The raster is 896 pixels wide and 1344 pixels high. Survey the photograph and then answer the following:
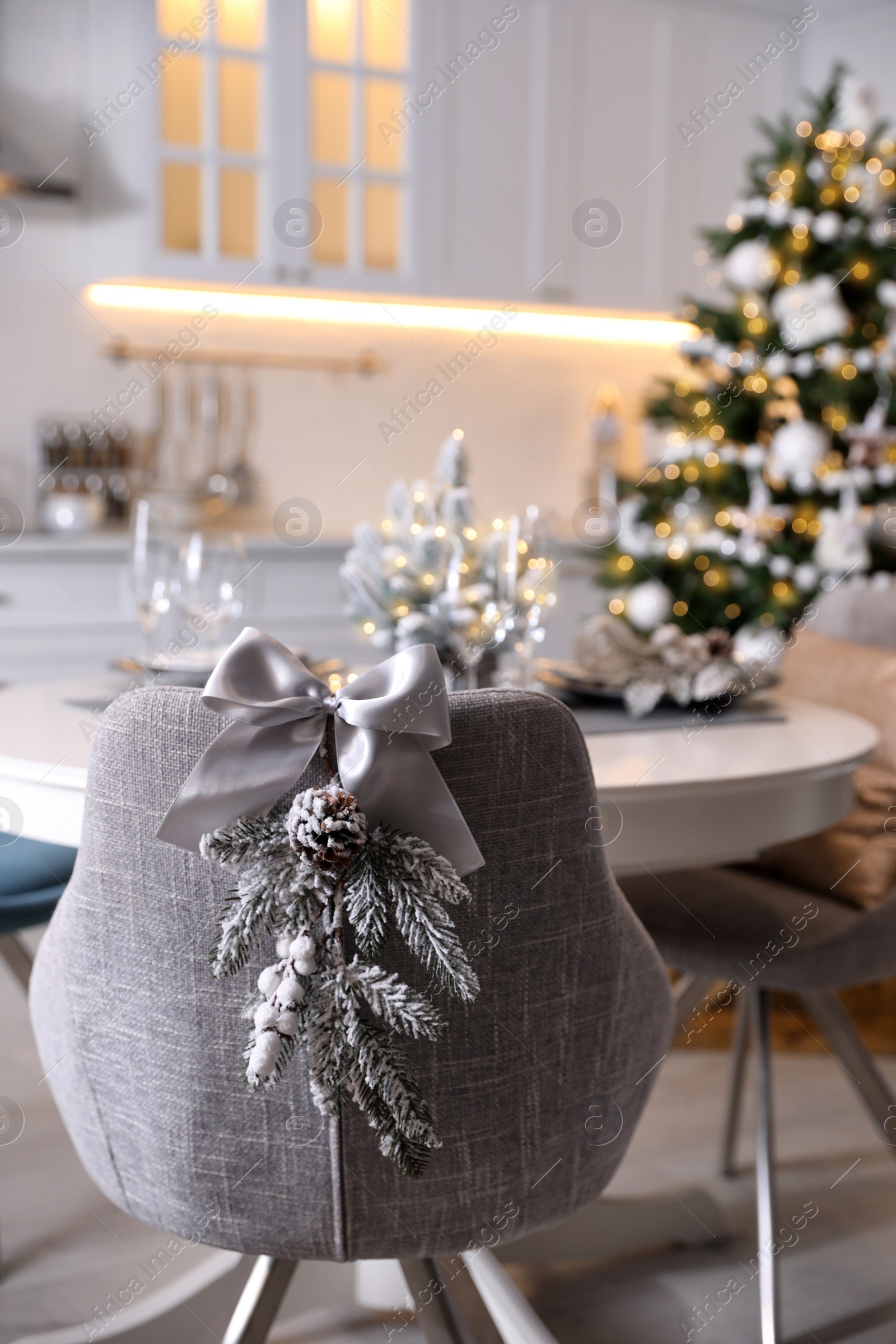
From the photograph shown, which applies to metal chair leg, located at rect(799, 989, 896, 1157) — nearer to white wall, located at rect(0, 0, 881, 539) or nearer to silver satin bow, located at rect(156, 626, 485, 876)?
silver satin bow, located at rect(156, 626, 485, 876)

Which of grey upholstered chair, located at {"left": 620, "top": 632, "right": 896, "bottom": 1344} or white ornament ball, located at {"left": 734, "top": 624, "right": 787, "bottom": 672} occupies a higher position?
white ornament ball, located at {"left": 734, "top": 624, "right": 787, "bottom": 672}

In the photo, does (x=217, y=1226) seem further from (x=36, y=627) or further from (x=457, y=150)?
(x=457, y=150)

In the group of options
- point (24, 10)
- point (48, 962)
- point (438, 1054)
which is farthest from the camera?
point (24, 10)

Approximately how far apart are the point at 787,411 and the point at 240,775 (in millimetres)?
3038

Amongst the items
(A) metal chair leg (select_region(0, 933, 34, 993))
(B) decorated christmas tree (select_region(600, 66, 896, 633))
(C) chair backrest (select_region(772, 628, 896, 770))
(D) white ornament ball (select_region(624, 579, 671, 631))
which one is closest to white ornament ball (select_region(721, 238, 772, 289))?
(B) decorated christmas tree (select_region(600, 66, 896, 633))

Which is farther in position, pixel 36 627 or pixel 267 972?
pixel 36 627

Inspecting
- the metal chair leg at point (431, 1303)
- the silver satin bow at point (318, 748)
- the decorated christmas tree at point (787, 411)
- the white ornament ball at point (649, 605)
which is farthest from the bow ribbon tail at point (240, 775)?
the white ornament ball at point (649, 605)

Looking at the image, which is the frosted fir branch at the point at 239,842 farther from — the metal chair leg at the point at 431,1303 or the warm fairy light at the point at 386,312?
Result: the warm fairy light at the point at 386,312

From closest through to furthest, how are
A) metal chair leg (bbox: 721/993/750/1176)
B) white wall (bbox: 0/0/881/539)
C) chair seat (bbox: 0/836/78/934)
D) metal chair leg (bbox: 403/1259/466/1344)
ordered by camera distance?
metal chair leg (bbox: 403/1259/466/1344), chair seat (bbox: 0/836/78/934), metal chair leg (bbox: 721/993/750/1176), white wall (bbox: 0/0/881/539)

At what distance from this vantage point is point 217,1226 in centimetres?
91

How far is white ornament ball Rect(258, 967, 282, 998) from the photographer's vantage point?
755 millimetres

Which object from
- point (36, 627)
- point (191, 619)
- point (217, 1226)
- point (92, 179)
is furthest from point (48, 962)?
point (92, 179)

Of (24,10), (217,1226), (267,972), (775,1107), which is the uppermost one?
(24,10)

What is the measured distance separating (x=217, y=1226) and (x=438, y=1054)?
21 cm
